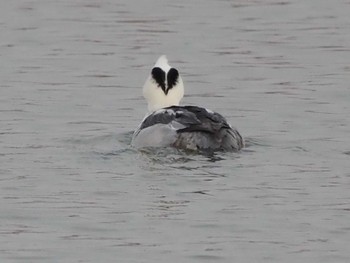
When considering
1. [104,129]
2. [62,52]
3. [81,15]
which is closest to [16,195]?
[104,129]

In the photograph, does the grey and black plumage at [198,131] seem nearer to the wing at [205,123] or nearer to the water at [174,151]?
the wing at [205,123]

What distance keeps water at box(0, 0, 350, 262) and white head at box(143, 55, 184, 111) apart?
1.89 feet

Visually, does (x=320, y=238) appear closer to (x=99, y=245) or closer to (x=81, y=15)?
(x=99, y=245)

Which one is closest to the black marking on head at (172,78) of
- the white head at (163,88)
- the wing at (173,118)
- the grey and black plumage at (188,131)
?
the white head at (163,88)

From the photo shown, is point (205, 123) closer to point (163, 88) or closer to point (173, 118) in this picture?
point (173, 118)

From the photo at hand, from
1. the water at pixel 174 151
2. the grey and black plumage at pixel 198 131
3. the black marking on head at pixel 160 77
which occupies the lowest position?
the water at pixel 174 151

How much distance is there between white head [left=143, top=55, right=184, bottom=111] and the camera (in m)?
18.0

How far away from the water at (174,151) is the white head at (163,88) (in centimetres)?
58

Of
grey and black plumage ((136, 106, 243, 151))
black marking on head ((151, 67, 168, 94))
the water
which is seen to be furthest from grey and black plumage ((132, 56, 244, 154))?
black marking on head ((151, 67, 168, 94))

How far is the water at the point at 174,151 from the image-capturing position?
12.7 meters

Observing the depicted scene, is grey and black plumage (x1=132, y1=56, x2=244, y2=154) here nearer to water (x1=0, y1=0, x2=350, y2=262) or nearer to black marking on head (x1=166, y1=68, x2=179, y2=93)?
water (x1=0, y1=0, x2=350, y2=262)

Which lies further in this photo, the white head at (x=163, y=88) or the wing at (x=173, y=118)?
the white head at (x=163, y=88)

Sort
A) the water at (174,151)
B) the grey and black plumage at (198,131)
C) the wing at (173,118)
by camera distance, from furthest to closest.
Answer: the wing at (173,118)
the grey and black plumage at (198,131)
the water at (174,151)

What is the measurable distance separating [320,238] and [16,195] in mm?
3095
